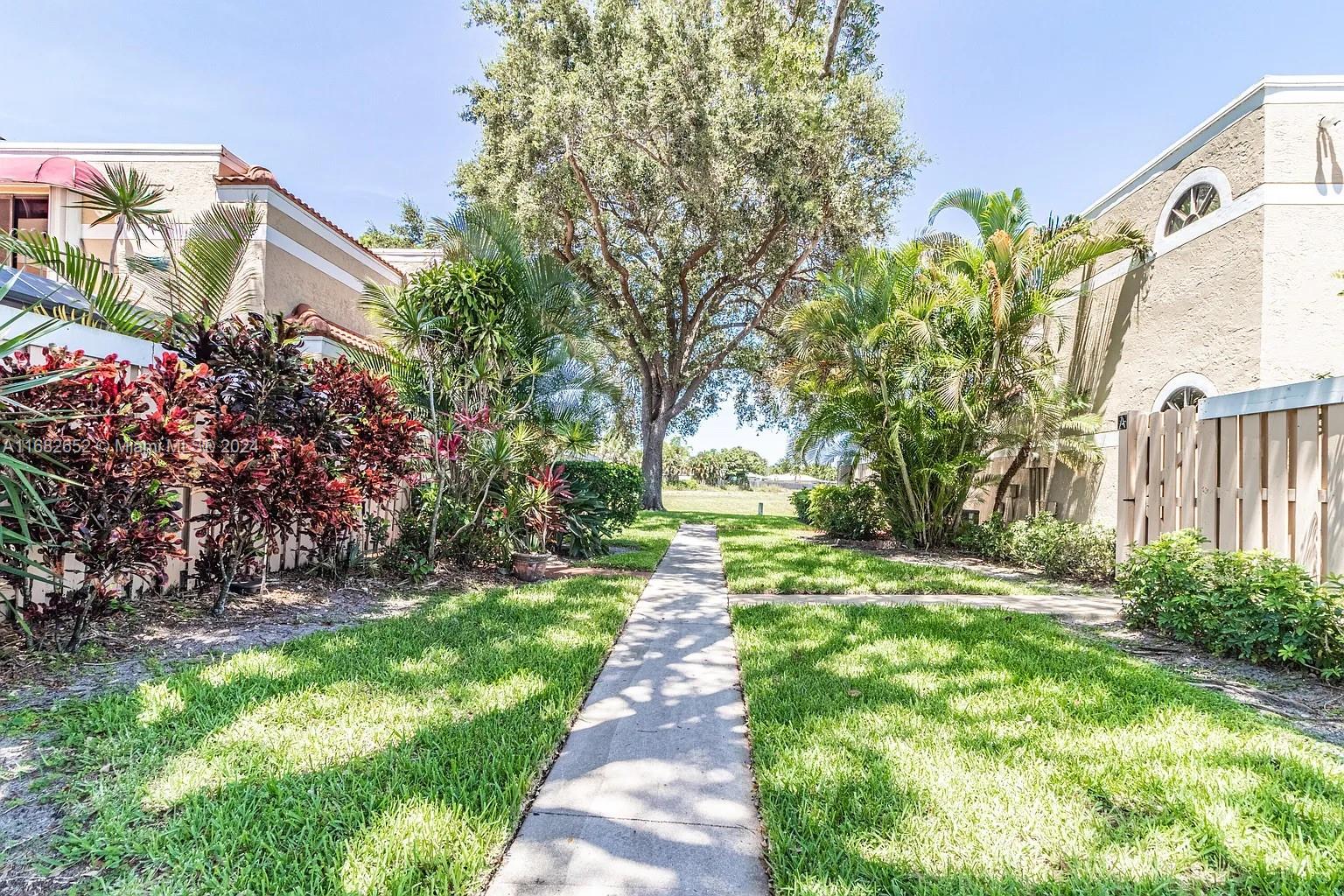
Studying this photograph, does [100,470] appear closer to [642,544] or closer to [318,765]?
[318,765]

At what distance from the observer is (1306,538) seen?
430 cm

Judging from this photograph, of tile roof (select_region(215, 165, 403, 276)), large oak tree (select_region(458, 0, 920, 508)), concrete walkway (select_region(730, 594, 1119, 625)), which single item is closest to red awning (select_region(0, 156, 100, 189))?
tile roof (select_region(215, 165, 403, 276))

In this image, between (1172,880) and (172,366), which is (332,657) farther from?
(1172,880)

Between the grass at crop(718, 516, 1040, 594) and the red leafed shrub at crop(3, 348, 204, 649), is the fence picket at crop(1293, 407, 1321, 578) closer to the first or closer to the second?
the grass at crop(718, 516, 1040, 594)

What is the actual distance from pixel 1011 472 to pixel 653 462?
454 inches

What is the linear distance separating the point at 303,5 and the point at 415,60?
3.15 meters

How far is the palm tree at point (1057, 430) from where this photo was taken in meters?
8.16

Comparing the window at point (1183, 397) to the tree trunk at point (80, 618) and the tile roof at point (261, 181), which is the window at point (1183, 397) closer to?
the tree trunk at point (80, 618)

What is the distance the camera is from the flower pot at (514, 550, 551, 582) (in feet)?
22.1

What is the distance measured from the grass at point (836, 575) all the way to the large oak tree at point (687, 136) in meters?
5.92

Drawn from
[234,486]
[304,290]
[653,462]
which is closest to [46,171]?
[304,290]

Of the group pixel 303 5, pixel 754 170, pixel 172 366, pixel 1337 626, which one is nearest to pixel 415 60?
pixel 303 5

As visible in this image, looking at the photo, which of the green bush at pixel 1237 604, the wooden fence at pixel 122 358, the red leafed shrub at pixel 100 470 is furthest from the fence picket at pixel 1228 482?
the wooden fence at pixel 122 358

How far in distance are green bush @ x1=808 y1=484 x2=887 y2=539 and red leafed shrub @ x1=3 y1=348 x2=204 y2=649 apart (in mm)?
10247
